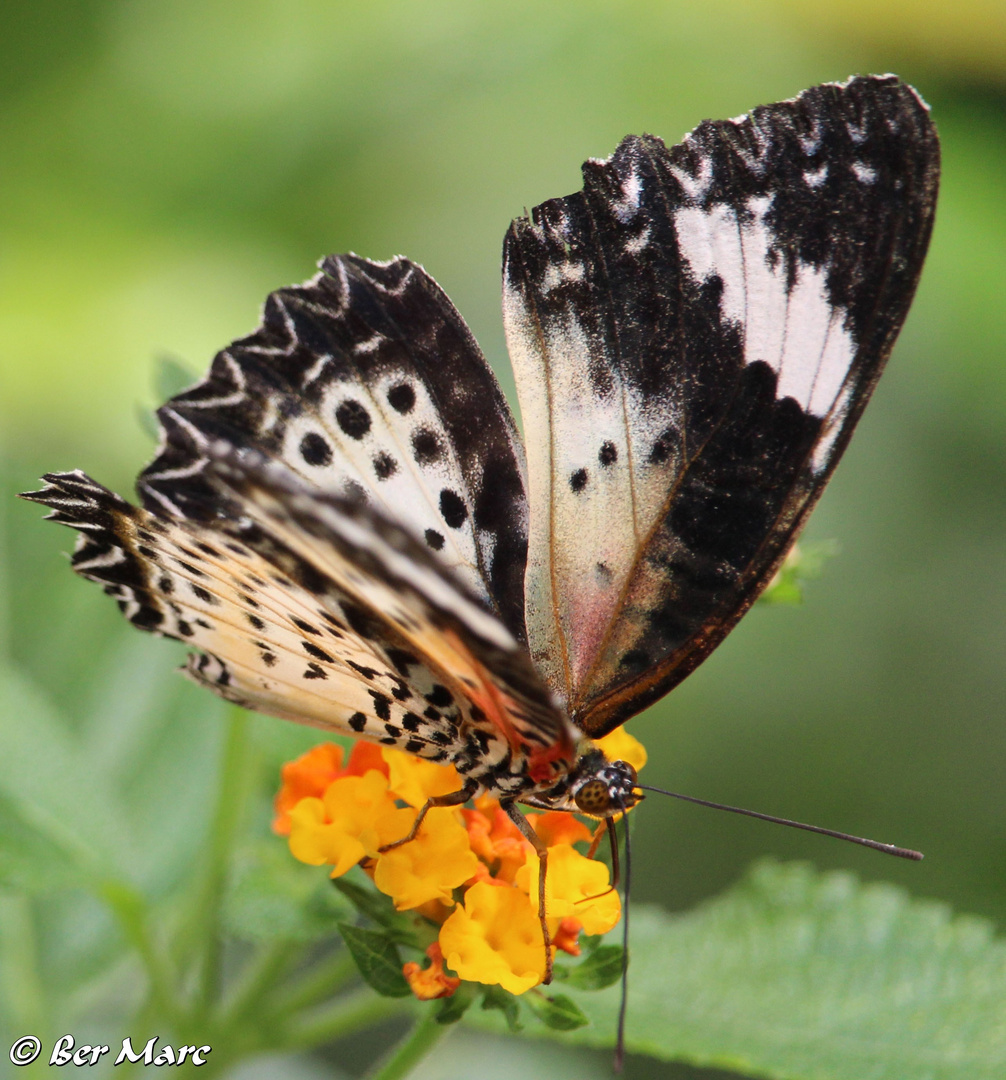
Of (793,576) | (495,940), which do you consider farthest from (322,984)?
(793,576)

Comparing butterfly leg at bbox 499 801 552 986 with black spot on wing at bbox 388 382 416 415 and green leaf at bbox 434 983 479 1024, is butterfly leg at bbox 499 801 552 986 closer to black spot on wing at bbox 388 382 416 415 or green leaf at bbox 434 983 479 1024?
green leaf at bbox 434 983 479 1024

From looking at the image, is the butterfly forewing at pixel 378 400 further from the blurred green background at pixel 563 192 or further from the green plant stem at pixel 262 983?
the blurred green background at pixel 563 192

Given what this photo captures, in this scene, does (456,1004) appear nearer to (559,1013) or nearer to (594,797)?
(559,1013)

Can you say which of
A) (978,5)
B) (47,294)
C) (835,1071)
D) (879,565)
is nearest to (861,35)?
(978,5)

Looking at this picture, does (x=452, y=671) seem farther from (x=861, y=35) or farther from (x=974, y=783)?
(x=861, y=35)

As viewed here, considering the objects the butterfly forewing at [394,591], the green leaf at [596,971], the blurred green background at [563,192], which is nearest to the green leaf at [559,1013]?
the green leaf at [596,971]

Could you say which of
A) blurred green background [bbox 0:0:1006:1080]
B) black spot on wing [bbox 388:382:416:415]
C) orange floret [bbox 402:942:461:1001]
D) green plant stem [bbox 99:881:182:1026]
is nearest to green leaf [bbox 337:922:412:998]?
orange floret [bbox 402:942:461:1001]
